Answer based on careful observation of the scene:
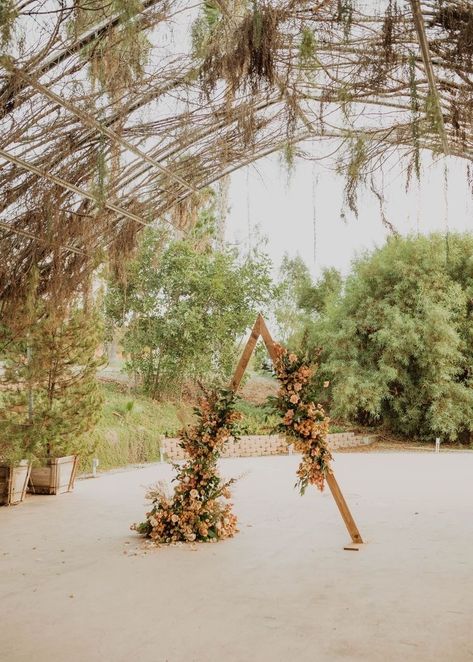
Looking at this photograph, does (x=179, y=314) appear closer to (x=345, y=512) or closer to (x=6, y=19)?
(x=345, y=512)

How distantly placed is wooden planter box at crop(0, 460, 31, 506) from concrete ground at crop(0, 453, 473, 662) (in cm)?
17

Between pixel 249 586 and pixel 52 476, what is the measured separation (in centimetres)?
406

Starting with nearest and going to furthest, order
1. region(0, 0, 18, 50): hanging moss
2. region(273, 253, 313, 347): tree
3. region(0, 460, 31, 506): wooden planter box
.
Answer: region(0, 0, 18, 50): hanging moss → region(0, 460, 31, 506): wooden planter box → region(273, 253, 313, 347): tree

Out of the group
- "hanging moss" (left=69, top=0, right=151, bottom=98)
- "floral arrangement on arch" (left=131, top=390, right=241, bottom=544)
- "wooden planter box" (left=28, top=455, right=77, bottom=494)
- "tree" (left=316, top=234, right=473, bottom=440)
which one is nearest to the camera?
"hanging moss" (left=69, top=0, right=151, bottom=98)

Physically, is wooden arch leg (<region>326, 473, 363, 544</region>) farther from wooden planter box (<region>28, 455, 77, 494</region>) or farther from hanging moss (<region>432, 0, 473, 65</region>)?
wooden planter box (<region>28, 455, 77, 494</region>)

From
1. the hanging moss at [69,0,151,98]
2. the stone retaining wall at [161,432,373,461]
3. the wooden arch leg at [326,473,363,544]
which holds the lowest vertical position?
the wooden arch leg at [326,473,363,544]

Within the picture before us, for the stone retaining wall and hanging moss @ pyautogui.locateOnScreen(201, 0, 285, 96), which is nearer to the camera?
hanging moss @ pyautogui.locateOnScreen(201, 0, 285, 96)

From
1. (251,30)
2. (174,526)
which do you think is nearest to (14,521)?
(174,526)

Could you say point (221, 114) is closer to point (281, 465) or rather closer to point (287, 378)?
point (287, 378)

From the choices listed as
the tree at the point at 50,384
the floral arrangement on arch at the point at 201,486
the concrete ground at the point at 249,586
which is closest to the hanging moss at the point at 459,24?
the concrete ground at the point at 249,586

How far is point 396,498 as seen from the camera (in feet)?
24.3

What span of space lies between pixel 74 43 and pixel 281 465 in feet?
26.4

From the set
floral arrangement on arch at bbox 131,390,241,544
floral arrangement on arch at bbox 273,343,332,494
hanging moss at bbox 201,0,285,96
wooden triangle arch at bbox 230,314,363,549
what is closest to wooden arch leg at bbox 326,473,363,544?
wooden triangle arch at bbox 230,314,363,549

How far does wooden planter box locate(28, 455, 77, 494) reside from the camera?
7.61m
